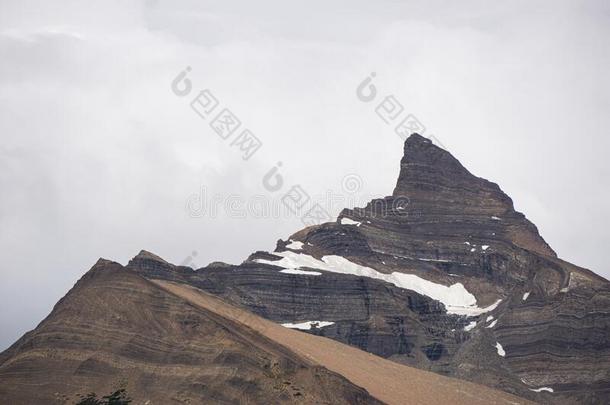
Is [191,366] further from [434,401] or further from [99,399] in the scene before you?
[434,401]

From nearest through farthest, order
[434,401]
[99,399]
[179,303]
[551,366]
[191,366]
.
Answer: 1. [99,399]
2. [191,366]
3. [179,303]
4. [434,401]
5. [551,366]

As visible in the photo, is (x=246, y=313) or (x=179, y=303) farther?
(x=246, y=313)

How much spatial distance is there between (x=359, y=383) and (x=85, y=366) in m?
38.0

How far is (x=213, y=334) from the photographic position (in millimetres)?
141375

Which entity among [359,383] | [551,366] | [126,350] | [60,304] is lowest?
[551,366]

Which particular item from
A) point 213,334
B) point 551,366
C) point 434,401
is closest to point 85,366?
point 213,334

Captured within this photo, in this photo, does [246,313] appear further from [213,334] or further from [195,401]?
[195,401]

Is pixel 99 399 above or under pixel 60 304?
under

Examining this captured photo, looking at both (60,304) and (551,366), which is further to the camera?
(551,366)

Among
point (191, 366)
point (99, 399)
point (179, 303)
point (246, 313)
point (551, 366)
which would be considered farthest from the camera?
point (551, 366)

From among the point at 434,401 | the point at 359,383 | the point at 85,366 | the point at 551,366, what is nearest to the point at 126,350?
the point at 85,366

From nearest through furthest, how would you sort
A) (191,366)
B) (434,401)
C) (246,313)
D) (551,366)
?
(191,366) → (434,401) → (246,313) → (551,366)

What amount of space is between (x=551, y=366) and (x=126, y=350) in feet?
281

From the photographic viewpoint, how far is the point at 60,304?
153 m
